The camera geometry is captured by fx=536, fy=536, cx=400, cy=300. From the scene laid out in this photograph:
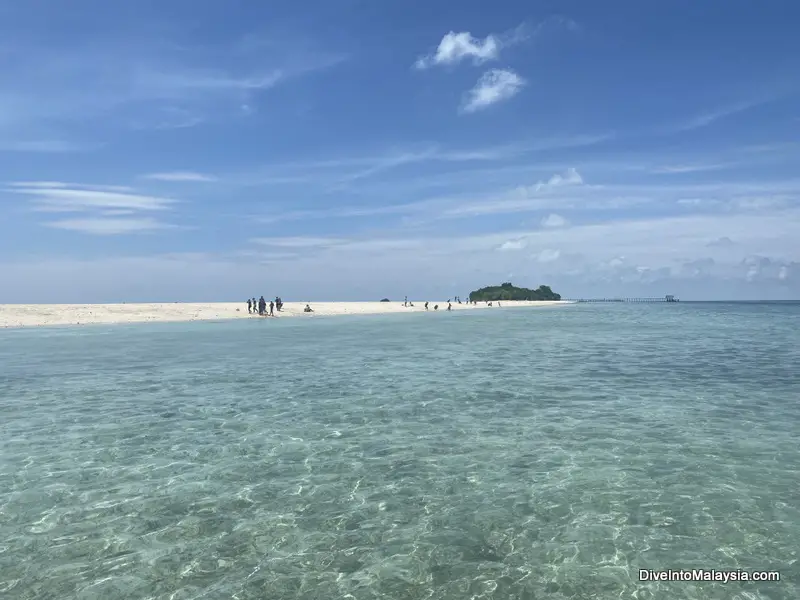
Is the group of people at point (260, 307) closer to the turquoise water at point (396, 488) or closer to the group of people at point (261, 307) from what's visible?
the group of people at point (261, 307)

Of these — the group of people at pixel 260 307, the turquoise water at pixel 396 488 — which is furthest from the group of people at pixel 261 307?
the turquoise water at pixel 396 488

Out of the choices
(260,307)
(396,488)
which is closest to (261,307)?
(260,307)

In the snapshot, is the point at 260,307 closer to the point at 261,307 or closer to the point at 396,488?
the point at 261,307

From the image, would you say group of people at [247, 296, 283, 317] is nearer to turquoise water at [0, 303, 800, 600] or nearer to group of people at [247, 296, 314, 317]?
group of people at [247, 296, 314, 317]

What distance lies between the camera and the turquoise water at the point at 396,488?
351 inches

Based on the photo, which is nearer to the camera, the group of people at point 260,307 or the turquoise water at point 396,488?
the turquoise water at point 396,488

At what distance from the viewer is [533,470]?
14.0 meters

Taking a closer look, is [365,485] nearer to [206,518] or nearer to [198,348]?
[206,518]

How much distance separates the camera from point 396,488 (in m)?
12.7

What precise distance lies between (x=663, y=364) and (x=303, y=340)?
33.1 meters

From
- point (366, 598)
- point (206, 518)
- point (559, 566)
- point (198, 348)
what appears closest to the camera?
point (366, 598)

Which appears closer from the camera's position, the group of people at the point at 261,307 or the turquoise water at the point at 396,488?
the turquoise water at the point at 396,488

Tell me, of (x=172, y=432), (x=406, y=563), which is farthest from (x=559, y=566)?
(x=172, y=432)

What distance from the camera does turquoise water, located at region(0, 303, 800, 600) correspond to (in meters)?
8.91
